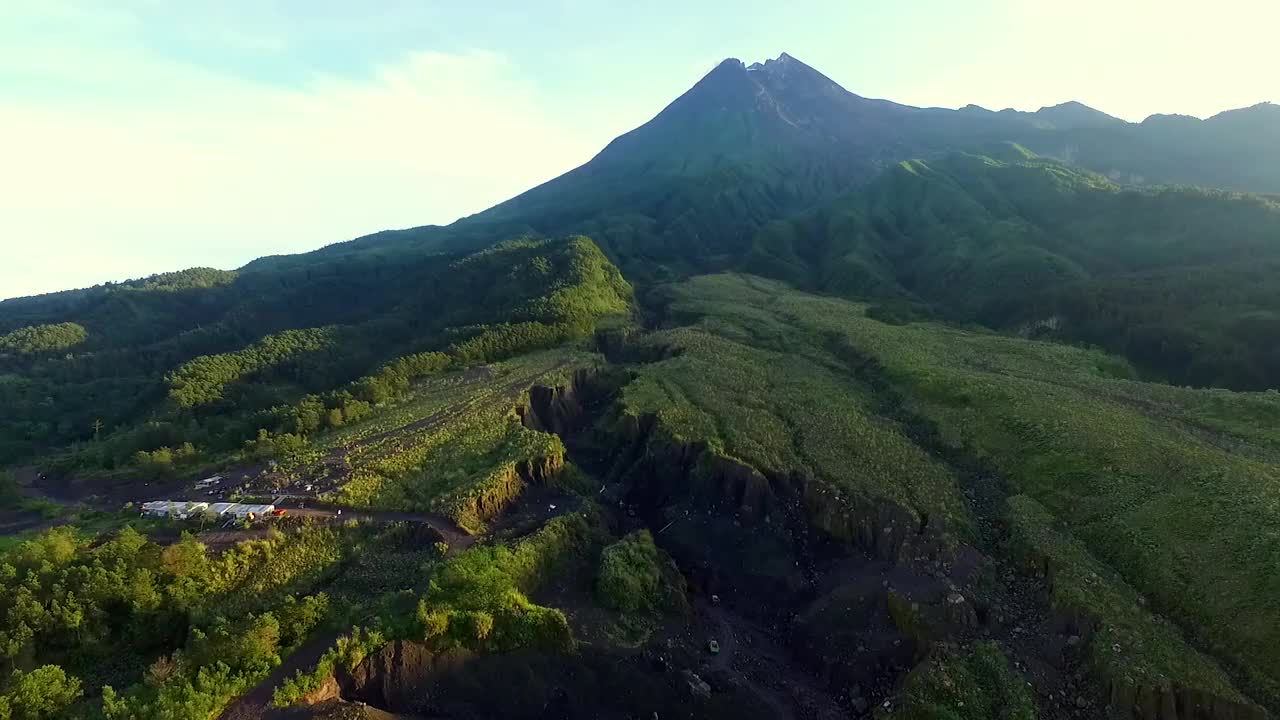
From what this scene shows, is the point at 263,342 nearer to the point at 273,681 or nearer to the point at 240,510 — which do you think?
the point at 240,510

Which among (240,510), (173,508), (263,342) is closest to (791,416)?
(240,510)

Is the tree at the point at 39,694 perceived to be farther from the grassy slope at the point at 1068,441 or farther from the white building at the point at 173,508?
the grassy slope at the point at 1068,441

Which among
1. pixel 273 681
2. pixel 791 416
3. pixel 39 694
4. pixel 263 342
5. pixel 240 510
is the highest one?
pixel 263 342

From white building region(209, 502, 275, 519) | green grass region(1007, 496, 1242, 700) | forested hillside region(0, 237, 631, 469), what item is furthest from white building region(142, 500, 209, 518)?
green grass region(1007, 496, 1242, 700)

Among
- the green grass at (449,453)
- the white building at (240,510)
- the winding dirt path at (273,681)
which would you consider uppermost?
the white building at (240,510)

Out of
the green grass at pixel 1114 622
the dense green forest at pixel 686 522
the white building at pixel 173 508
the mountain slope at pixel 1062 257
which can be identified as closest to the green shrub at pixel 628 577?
the dense green forest at pixel 686 522

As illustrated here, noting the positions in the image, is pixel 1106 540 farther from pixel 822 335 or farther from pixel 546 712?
pixel 822 335
